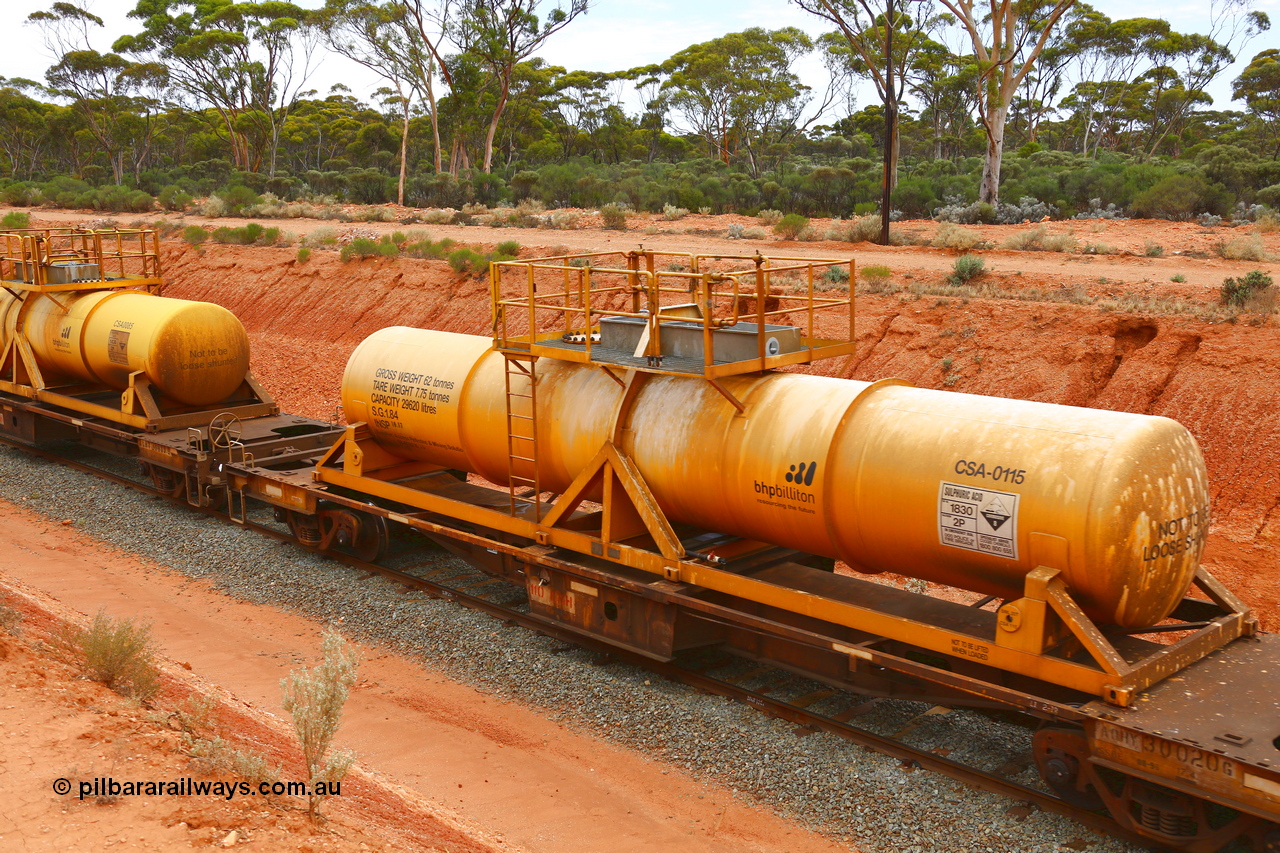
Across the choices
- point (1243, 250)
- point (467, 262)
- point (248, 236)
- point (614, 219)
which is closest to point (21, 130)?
point (248, 236)

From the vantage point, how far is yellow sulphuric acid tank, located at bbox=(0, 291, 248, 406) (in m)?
15.4

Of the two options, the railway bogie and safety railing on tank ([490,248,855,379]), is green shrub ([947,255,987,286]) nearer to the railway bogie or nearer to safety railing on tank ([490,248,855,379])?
safety railing on tank ([490,248,855,379])

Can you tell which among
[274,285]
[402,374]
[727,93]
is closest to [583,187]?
[274,285]

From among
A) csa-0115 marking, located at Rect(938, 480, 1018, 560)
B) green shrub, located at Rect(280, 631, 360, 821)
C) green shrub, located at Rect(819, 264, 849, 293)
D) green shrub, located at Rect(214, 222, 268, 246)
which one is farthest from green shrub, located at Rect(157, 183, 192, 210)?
csa-0115 marking, located at Rect(938, 480, 1018, 560)

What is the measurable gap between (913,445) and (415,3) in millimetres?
53412

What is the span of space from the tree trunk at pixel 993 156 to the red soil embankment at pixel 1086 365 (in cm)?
1079

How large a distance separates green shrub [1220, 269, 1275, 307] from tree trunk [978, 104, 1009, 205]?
1787cm

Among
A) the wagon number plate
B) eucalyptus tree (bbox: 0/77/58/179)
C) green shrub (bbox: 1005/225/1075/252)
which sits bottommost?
the wagon number plate

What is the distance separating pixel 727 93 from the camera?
217 feet

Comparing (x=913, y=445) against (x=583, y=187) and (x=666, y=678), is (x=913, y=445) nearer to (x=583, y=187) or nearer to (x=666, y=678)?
(x=666, y=678)

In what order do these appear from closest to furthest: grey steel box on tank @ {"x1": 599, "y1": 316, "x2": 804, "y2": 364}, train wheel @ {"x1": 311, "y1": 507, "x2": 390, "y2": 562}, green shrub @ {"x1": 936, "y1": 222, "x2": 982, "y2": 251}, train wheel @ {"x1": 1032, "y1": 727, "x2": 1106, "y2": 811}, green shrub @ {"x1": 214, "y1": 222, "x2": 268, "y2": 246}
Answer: train wheel @ {"x1": 1032, "y1": 727, "x2": 1106, "y2": 811} < grey steel box on tank @ {"x1": 599, "y1": 316, "x2": 804, "y2": 364} < train wheel @ {"x1": 311, "y1": 507, "x2": 390, "y2": 562} < green shrub @ {"x1": 936, "y1": 222, "x2": 982, "y2": 251} < green shrub @ {"x1": 214, "y1": 222, "x2": 268, "y2": 246}

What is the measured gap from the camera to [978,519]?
7500mm

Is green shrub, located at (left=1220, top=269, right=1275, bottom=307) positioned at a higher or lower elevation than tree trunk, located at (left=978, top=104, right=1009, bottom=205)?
lower

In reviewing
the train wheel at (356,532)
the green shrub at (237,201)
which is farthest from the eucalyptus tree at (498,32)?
the train wheel at (356,532)
